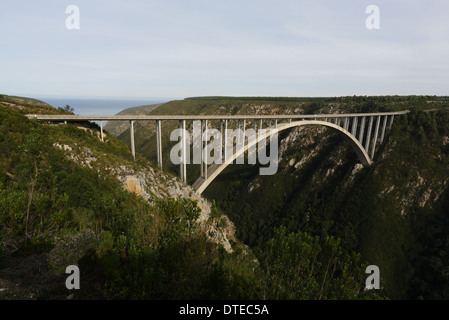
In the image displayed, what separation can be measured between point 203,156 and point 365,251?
31057 millimetres

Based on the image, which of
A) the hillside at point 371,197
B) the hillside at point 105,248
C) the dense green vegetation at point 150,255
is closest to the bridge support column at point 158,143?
the hillside at point 105,248

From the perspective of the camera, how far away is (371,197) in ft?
144

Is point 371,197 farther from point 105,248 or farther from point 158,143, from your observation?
point 105,248

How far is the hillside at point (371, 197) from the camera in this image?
121 ft

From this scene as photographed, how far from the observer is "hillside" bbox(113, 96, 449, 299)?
36844 millimetres

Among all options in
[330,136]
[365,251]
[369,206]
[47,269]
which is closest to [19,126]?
[47,269]

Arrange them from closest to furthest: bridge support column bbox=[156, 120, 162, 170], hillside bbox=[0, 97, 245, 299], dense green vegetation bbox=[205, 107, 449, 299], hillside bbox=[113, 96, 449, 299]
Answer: hillside bbox=[0, 97, 245, 299] < bridge support column bbox=[156, 120, 162, 170] < dense green vegetation bbox=[205, 107, 449, 299] < hillside bbox=[113, 96, 449, 299]

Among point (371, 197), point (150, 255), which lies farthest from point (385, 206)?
point (150, 255)

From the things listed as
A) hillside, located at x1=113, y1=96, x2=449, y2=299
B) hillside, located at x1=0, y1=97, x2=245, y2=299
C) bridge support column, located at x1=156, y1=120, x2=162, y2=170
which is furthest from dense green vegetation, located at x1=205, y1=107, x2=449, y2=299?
hillside, located at x1=0, y1=97, x2=245, y2=299

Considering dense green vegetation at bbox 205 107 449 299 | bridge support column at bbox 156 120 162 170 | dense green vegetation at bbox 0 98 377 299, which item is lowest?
dense green vegetation at bbox 205 107 449 299

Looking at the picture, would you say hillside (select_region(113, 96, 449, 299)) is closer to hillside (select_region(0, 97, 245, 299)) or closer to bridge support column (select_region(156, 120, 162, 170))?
bridge support column (select_region(156, 120, 162, 170))

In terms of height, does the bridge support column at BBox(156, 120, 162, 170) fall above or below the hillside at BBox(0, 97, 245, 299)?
above

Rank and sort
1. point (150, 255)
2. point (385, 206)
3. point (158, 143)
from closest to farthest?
1. point (150, 255)
2. point (158, 143)
3. point (385, 206)

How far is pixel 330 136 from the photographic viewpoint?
2379 inches
